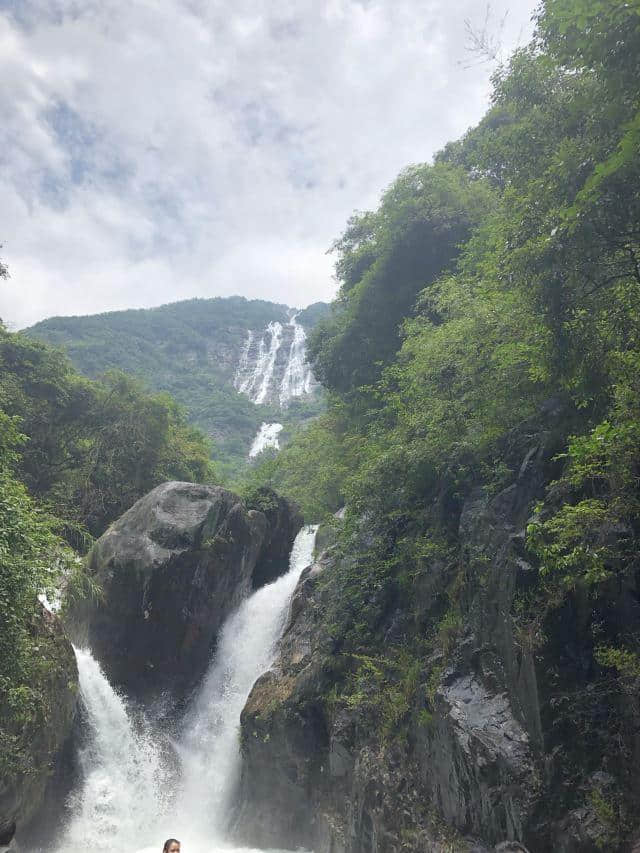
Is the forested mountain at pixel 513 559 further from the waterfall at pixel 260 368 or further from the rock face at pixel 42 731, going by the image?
the waterfall at pixel 260 368

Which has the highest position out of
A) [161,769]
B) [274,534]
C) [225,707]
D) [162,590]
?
[162,590]

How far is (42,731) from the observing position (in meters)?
11.0

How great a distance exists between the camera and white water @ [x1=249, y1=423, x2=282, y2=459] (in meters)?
63.9

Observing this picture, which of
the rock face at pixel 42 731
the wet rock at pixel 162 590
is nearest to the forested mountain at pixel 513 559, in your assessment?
the wet rock at pixel 162 590

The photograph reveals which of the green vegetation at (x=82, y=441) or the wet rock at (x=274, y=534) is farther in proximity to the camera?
the wet rock at (x=274, y=534)

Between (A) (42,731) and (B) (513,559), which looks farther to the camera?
(A) (42,731)

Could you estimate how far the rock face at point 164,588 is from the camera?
1557 cm

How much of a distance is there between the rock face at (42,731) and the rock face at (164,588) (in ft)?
8.71

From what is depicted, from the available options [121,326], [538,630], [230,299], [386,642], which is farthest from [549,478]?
[230,299]

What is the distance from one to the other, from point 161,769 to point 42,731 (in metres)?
4.10

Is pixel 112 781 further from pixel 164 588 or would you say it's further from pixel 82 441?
pixel 82 441

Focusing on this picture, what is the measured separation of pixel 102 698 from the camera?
1426cm

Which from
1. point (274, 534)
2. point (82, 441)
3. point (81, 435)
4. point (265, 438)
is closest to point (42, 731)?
point (274, 534)

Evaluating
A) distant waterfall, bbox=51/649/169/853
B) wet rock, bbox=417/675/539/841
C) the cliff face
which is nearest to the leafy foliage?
distant waterfall, bbox=51/649/169/853
